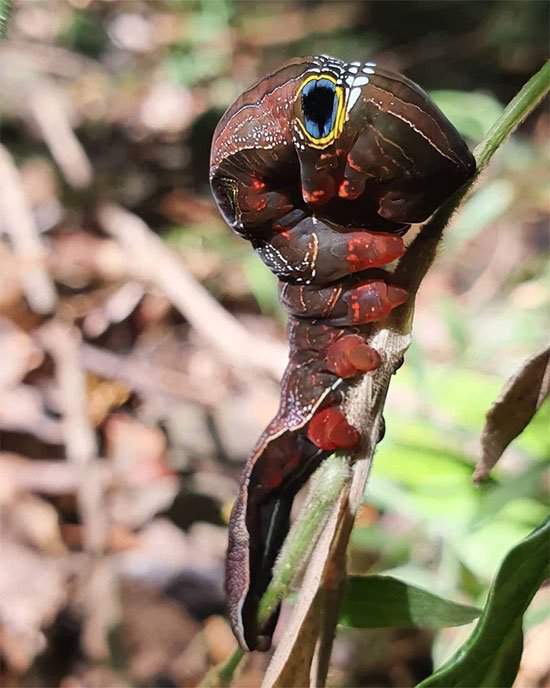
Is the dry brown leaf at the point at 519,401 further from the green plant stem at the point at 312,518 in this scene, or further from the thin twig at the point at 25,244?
the thin twig at the point at 25,244

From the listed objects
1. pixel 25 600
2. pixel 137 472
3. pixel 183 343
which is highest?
pixel 183 343

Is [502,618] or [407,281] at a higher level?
[407,281]

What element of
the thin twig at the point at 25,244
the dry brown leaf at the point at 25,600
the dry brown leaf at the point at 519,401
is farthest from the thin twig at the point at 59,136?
the dry brown leaf at the point at 519,401

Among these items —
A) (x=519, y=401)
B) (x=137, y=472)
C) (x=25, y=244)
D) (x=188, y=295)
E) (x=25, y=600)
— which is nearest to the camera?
(x=519, y=401)

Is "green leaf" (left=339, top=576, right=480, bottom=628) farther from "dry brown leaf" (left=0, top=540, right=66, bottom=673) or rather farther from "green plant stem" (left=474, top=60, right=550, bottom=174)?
"dry brown leaf" (left=0, top=540, right=66, bottom=673)

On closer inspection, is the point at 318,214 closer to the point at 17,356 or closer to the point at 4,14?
the point at 4,14

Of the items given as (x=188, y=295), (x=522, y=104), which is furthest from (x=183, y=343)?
(x=522, y=104)

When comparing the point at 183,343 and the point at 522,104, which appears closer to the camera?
the point at 522,104
